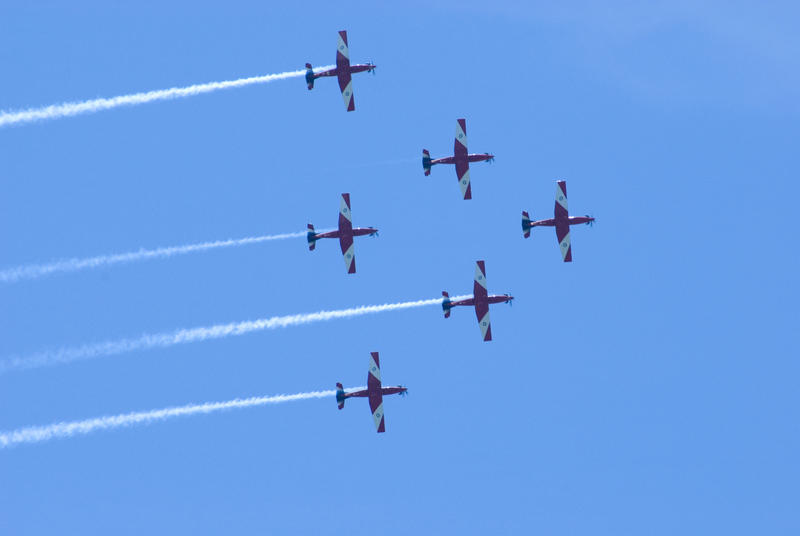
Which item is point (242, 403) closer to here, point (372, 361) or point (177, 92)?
point (372, 361)

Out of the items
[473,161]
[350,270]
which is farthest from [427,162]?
[350,270]

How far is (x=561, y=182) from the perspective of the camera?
389ft

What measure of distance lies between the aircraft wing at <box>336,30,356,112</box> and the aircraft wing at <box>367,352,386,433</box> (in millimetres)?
20579

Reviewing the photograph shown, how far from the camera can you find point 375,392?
369 feet

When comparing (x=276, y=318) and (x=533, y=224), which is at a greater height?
(x=533, y=224)

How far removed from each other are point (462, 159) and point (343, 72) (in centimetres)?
1256

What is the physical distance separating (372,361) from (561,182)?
22.5 m

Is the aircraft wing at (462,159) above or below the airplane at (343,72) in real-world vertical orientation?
below

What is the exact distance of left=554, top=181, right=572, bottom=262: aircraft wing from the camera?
11825 cm

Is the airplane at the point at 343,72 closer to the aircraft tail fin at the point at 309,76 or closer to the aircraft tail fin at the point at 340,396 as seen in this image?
the aircraft tail fin at the point at 309,76

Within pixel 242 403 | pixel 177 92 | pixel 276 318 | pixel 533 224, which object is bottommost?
pixel 242 403

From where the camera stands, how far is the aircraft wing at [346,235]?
115 meters

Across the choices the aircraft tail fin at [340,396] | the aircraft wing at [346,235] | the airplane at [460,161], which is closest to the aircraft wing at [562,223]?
the airplane at [460,161]

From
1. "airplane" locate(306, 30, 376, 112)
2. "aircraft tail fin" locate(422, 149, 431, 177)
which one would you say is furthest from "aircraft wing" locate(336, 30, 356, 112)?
"aircraft tail fin" locate(422, 149, 431, 177)
